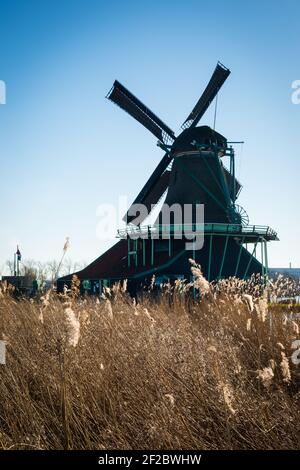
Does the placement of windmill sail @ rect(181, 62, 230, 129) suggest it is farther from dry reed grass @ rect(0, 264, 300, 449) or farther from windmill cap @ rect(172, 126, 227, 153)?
dry reed grass @ rect(0, 264, 300, 449)

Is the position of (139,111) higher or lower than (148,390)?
higher

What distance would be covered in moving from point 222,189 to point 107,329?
19033mm

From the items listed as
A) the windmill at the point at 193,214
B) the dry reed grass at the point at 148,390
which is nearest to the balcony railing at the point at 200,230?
the windmill at the point at 193,214

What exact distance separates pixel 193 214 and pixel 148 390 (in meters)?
19.8

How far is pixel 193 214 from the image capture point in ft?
77.9

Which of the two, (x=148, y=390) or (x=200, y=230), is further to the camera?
(x=200, y=230)

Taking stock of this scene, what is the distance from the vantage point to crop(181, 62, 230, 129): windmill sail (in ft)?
83.8

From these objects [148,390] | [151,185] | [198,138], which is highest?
[198,138]

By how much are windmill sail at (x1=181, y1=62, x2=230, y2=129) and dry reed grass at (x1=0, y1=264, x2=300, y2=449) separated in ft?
71.0

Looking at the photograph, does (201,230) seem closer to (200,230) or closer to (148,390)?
(200,230)

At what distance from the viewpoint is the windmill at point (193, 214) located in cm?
2288

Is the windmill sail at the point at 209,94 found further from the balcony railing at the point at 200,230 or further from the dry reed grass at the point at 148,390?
the dry reed grass at the point at 148,390

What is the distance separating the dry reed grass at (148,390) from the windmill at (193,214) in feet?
55.3

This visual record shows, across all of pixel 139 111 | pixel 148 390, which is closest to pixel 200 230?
pixel 139 111
